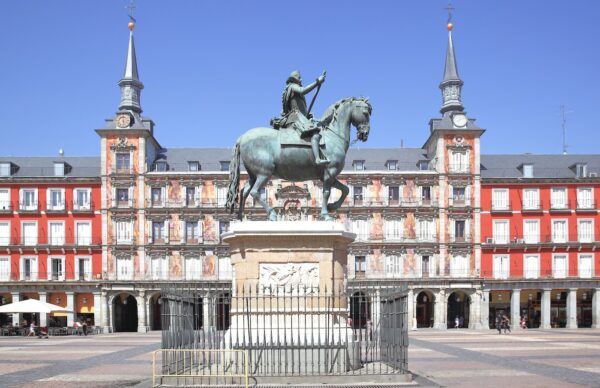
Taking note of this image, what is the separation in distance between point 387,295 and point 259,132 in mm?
4652

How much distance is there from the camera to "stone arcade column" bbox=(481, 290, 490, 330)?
60188mm

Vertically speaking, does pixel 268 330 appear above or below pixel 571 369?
above

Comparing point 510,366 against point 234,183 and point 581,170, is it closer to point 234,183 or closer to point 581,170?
point 234,183

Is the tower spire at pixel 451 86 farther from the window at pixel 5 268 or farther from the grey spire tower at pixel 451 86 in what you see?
the window at pixel 5 268

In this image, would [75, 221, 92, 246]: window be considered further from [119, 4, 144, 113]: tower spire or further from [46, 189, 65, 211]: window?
[119, 4, 144, 113]: tower spire

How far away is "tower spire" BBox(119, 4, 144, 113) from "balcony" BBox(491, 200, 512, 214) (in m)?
33.9

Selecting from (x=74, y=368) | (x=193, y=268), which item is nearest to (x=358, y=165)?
(x=193, y=268)

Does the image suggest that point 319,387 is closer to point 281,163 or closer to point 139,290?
point 281,163

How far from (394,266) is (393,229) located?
328 cm

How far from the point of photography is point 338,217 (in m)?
60.2

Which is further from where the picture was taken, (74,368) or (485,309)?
(485,309)

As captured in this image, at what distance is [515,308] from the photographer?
6059cm

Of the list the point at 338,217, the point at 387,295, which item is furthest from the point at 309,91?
the point at 338,217

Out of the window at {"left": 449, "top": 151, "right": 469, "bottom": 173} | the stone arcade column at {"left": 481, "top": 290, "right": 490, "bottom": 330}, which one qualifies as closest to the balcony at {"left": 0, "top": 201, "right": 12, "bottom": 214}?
the window at {"left": 449, "top": 151, "right": 469, "bottom": 173}
